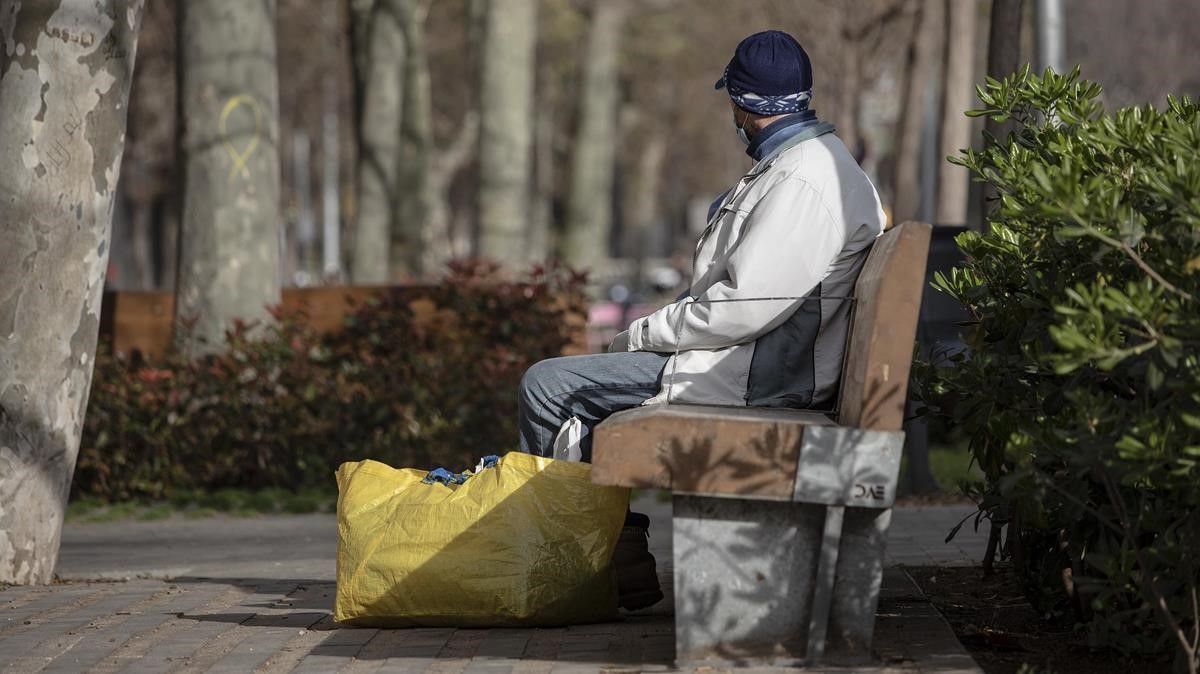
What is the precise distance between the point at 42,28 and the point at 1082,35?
43.2 meters

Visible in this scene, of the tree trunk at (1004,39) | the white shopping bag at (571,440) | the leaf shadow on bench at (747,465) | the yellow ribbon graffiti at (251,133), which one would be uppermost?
the tree trunk at (1004,39)

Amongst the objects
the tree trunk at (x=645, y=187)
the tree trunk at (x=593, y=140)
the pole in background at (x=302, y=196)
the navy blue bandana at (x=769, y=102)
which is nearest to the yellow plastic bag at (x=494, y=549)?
the navy blue bandana at (x=769, y=102)

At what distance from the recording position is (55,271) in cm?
652

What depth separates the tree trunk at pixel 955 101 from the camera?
1472 cm

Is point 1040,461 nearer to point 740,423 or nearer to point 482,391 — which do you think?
point 740,423

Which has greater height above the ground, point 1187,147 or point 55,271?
point 1187,147

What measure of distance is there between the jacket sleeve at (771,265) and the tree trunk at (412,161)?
45.8 feet

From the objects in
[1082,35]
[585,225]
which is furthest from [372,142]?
[1082,35]

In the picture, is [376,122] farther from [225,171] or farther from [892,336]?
[892,336]

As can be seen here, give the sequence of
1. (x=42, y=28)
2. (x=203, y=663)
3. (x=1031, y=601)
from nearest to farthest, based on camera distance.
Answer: (x=203, y=663) < (x=1031, y=601) < (x=42, y=28)

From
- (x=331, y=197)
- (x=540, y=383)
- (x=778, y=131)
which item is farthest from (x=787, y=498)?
(x=331, y=197)

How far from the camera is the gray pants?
17.8ft

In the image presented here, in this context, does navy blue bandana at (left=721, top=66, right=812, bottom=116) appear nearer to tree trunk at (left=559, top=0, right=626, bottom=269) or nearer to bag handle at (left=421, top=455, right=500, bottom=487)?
bag handle at (left=421, top=455, right=500, bottom=487)

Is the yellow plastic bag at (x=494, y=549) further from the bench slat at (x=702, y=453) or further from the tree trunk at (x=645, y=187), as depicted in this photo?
the tree trunk at (x=645, y=187)
